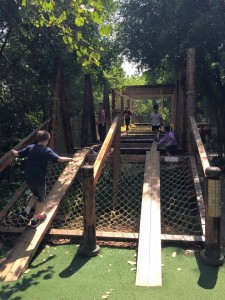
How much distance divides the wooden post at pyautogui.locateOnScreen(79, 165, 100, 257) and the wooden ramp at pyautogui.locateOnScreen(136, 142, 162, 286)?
613 millimetres

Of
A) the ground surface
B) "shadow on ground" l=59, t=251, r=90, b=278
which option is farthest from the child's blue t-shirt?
"shadow on ground" l=59, t=251, r=90, b=278

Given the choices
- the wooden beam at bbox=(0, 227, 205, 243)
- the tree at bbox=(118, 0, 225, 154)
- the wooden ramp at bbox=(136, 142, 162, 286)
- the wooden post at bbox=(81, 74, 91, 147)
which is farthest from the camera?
the tree at bbox=(118, 0, 225, 154)

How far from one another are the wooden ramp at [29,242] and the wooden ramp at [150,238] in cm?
135

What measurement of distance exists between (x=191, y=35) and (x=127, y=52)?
4.16 meters

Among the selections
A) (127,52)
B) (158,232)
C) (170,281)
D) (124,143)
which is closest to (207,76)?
(127,52)

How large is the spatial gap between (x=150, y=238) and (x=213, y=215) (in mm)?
877

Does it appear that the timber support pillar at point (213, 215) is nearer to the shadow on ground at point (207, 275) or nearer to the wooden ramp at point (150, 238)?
the shadow on ground at point (207, 275)

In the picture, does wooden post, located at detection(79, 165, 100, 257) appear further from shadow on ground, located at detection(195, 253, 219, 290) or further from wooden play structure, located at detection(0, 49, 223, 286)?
shadow on ground, located at detection(195, 253, 219, 290)

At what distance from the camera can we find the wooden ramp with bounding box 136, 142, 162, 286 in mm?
3403

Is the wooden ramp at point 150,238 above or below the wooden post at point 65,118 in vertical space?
below

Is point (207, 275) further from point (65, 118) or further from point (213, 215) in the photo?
point (65, 118)

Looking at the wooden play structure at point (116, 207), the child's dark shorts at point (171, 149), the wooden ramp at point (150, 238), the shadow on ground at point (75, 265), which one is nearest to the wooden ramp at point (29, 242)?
the wooden play structure at point (116, 207)

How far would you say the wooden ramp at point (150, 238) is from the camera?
11.2ft

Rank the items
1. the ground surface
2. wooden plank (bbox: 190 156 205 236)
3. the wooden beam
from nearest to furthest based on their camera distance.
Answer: the ground surface → the wooden beam → wooden plank (bbox: 190 156 205 236)
